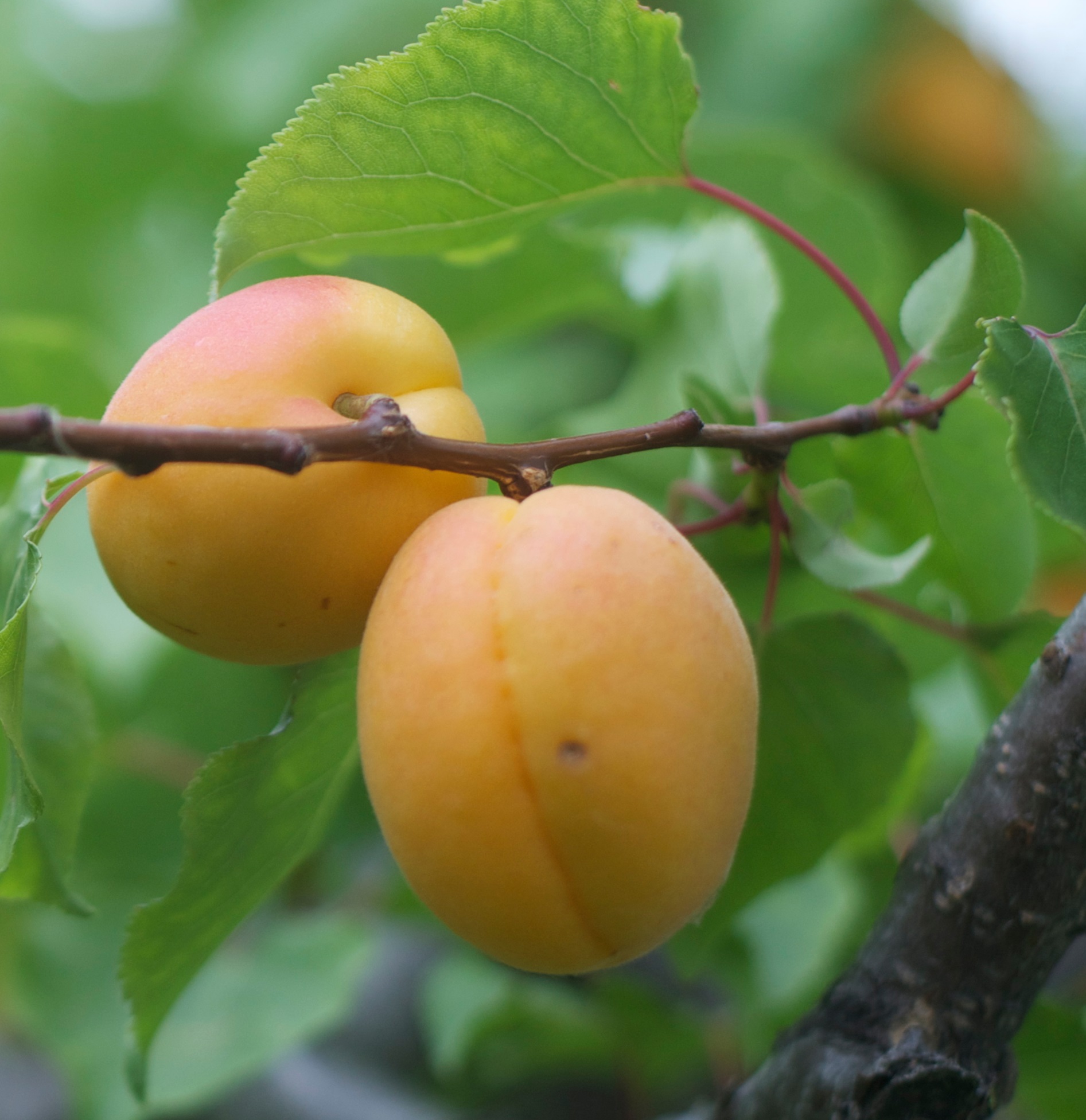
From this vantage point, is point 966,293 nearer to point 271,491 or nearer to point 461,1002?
point 271,491

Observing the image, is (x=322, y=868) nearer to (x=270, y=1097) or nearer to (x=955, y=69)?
(x=270, y=1097)

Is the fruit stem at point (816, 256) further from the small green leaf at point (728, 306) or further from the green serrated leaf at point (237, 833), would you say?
the green serrated leaf at point (237, 833)

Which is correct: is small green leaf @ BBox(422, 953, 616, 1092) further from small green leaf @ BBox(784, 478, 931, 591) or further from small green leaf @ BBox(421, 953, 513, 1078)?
small green leaf @ BBox(784, 478, 931, 591)

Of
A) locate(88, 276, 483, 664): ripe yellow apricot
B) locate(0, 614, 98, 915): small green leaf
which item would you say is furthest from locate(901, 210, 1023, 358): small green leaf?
locate(0, 614, 98, 915): small green leaf

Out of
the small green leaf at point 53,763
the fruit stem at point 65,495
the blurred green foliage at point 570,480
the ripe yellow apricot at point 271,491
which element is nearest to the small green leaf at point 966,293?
the blurred green foliage at point 570,480

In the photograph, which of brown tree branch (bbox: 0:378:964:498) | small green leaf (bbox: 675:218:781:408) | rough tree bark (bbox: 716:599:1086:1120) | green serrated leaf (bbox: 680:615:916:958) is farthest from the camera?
small green leaf (bbox: 675:218:781:408)

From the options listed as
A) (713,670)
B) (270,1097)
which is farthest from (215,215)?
(713,670)
